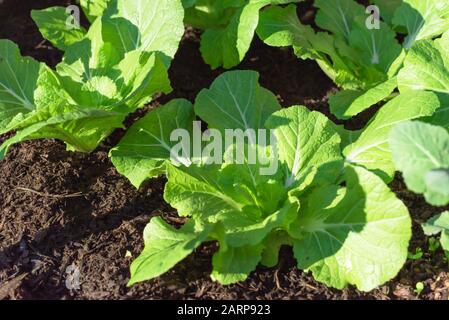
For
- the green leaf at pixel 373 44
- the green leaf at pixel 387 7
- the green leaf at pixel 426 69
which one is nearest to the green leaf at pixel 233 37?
the green leaf at pixel 373 44

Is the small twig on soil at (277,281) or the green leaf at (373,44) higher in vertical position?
the green leaf at (373,44)

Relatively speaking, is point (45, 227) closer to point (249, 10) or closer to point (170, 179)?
point (170, 179)

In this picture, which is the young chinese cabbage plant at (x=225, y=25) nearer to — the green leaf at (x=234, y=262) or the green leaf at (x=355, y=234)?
the green leaf at (x=355, y=234)

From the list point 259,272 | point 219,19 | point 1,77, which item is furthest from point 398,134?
point 1,77

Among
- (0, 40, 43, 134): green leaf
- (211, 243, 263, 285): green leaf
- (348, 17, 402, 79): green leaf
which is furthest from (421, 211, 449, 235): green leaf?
(0, 40, 43, 134): green leaf

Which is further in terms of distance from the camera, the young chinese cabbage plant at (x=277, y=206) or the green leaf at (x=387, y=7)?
the green leaf at (x=387, y=7)

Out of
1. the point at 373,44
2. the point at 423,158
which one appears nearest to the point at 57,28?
the point at 373,44

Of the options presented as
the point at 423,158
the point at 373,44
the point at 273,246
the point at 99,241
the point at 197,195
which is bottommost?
the point at 99,241

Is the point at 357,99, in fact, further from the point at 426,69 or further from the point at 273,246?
the point at 273,246
